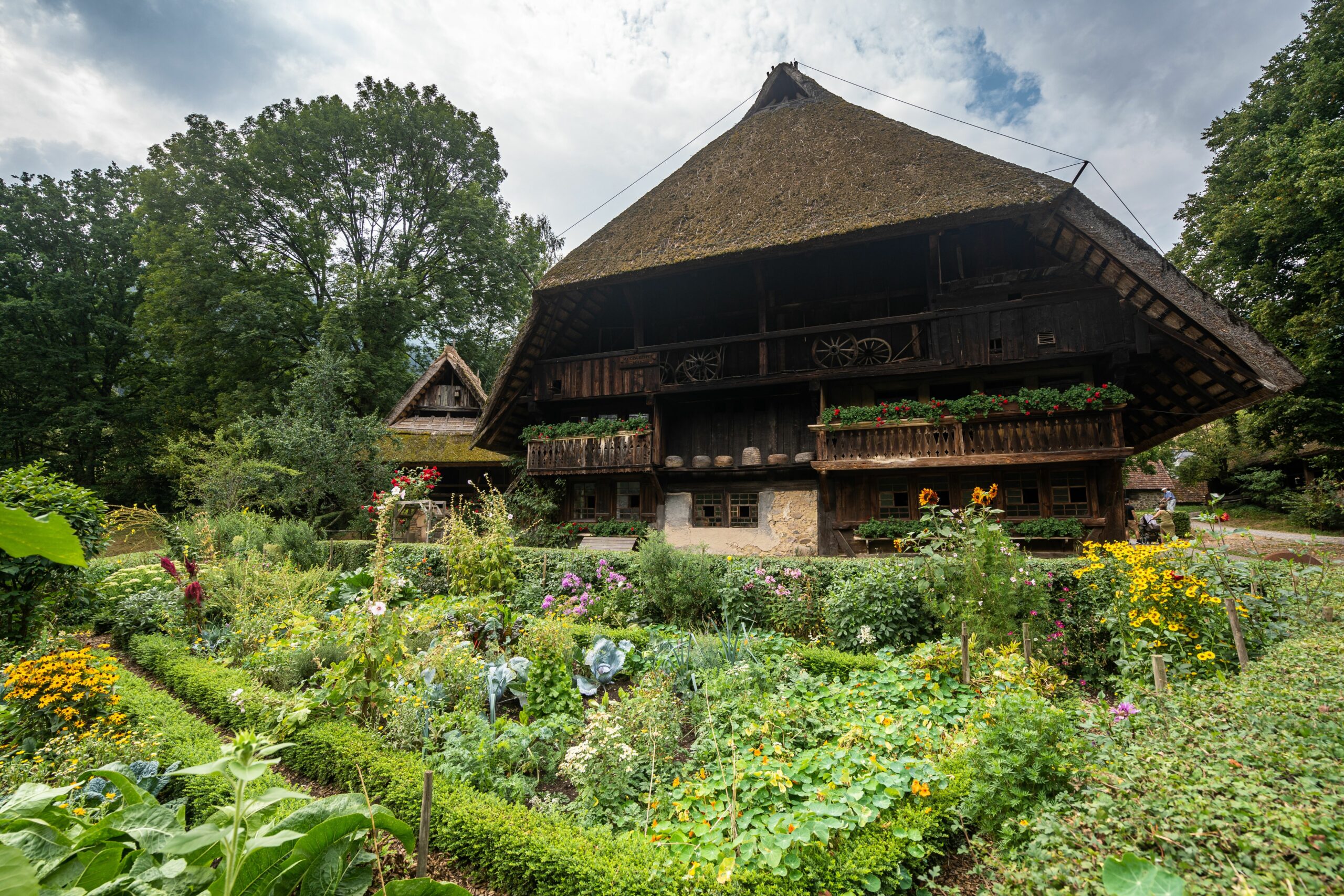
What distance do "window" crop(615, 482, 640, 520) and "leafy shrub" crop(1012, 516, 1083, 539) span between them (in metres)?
7.93

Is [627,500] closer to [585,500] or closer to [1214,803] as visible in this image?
[585,500]

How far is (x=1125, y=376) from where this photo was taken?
1135 centimetres

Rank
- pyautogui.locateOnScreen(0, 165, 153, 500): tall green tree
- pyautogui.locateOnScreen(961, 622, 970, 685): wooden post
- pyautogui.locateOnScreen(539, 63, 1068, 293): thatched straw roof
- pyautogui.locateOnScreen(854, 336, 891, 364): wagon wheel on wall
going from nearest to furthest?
pyautogui.locateOnScreen(961, 622, 970, 685): wooden post → pyautogui.locateOnScreen(539, 63, 1068, 293): thatched straw roof → pyautogui.locateOnScreen(854, 336, 891, 364): wagon wheel on wall → pyautogui.locateOnScreen(0, 165, 153, 500): tall green tree

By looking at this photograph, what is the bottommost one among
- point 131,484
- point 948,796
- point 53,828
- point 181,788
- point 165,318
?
point 181,788

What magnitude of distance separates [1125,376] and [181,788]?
1470 centimetres

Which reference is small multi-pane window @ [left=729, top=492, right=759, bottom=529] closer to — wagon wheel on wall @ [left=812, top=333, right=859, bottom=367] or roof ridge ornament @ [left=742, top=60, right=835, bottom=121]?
wagon wheel on wall @ [left=812, top=333, right=859, bottom=367]

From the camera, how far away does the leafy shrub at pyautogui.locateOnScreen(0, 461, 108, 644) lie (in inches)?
236

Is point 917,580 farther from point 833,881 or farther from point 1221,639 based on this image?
point 833,881

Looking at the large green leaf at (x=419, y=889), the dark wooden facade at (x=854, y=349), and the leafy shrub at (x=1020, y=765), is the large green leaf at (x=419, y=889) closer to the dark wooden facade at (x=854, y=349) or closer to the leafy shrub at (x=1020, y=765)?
the leafy shrub at (x=1020, y=765)

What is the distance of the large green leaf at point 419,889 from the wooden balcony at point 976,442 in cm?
1004

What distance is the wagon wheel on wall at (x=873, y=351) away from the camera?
1160 cm

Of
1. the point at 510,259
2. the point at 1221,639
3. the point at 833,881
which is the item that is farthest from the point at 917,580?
the point at 510,259

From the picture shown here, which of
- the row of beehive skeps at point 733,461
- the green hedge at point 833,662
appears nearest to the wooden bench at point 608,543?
the row of beehive skeps at point 733,461

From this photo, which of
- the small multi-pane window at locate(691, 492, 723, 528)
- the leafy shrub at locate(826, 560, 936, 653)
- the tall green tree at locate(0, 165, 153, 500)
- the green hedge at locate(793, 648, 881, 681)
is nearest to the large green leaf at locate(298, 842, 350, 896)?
the green hedge at locate(793, 648, 881, 681)
